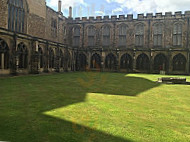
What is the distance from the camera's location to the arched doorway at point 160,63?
82.6 ft

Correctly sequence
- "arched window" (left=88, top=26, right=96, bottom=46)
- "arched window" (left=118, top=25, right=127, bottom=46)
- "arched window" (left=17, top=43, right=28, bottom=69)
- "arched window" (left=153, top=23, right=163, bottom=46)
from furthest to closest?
"arched window" (left=88, top=26, right=96, bottom=46) → "arched window" (left=118, top=25, right=127, bottom=46) → "arched window" (left=153, top=23, right=163, bottom=46) → "arched window" (left=17, top=43, right=28, bottom=69)

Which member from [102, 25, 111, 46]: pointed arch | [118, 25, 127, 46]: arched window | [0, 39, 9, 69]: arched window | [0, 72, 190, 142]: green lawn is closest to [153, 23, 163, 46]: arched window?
[118, 25, 127, 46]: arched window

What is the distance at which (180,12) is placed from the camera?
1013 inches

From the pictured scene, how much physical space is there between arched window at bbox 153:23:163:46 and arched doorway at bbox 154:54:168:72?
2890 millimetres

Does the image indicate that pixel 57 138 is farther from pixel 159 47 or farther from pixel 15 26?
pixel 159 47

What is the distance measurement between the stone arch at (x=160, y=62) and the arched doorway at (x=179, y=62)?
1249mm

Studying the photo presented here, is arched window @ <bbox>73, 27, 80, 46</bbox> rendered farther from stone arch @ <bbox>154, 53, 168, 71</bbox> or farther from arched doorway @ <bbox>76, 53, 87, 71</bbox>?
stone arch @ <bbox>154, 53, 168, 71</bbox>

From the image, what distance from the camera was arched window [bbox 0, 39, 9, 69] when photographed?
13512 mm

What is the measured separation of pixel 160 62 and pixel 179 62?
8.62ft

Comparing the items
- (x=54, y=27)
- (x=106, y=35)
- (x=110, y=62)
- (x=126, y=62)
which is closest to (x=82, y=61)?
(x=110, y=62)

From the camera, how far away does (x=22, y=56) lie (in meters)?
15.9

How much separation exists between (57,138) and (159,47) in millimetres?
27141

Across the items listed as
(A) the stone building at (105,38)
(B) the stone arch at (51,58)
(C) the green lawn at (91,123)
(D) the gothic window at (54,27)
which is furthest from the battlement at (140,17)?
(C) the green lawn at (91,123)

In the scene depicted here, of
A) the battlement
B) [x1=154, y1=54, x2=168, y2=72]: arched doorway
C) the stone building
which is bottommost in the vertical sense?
[x1=154, y1=54, x2=168, y2=72]: arched doorway
